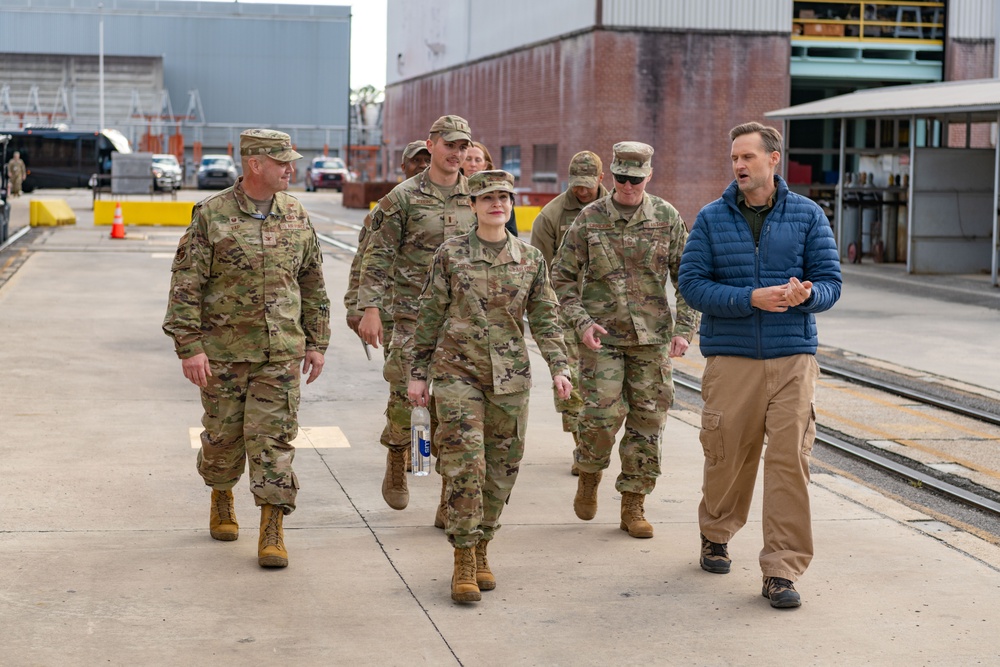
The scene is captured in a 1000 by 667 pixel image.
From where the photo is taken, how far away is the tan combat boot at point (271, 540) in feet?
22.3

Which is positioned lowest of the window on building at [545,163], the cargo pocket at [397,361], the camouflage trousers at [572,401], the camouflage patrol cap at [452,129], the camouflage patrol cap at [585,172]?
the camouflage trousers at [572,401]

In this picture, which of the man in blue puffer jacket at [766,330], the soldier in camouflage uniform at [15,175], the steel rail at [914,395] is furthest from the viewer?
the soldier in camouflage uniform at [15,175]

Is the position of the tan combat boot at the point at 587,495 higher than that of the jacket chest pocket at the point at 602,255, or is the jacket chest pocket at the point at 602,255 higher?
the jacket chest pocket at the point at 602,255

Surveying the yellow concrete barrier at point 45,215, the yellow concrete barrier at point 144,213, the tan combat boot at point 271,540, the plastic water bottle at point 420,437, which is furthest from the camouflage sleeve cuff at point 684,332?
the yellow concrete barrier at point 144,213

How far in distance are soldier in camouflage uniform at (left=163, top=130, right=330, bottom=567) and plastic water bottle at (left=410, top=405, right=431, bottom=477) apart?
0.62 meters

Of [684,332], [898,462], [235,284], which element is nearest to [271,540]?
[235,284]

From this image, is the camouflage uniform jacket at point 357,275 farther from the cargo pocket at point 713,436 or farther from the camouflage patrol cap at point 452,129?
the cargo pocket at point 713,436

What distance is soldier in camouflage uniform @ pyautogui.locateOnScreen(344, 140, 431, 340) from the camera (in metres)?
7.93

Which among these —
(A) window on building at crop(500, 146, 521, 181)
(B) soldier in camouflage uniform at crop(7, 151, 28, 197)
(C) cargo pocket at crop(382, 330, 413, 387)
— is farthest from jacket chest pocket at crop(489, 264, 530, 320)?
(B) soldier in camouflage uniform at crop(7, 151, 28, 197)

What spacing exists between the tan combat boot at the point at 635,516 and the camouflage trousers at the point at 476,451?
1218 mm

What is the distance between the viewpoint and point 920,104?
85.3ft

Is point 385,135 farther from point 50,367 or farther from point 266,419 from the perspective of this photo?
point 266,419

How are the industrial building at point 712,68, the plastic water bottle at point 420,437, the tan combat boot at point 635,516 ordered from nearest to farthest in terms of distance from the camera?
the plastic water bottle at point 420,437 → the tan combat boot at point 635,516 → the industrial building at point 712,68

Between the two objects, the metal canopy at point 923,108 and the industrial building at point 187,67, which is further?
the industrial building at point 187,67
